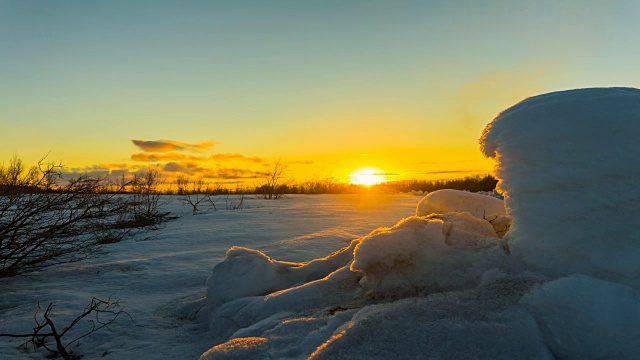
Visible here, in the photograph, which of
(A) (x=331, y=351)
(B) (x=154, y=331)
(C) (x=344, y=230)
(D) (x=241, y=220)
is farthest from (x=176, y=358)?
(D) (x=241, y=220)

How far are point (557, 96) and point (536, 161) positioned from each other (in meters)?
0.37

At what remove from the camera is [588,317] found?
4.01ft

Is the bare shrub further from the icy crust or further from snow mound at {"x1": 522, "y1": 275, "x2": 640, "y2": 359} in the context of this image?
snow mound at {"x1": 522, "y1": 275, "x2": 640, "y2": 359}

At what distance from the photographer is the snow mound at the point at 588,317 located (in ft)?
3.89

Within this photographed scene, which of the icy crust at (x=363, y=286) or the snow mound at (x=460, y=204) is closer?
the icy crust at (x=363, y=286)

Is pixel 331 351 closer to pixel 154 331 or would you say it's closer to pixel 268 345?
pixel 268 345

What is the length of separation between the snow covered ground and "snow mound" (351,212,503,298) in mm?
997

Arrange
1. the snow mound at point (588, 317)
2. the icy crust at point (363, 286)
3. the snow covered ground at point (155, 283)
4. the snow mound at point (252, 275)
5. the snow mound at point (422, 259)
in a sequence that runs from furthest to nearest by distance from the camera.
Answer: the snow mound at point (252, 275) → the snow covered ground at point (155, 283) → the snow mound at point (422, 259) → the icy crust at point (363, 286) → the snow mound at point (588, 317)

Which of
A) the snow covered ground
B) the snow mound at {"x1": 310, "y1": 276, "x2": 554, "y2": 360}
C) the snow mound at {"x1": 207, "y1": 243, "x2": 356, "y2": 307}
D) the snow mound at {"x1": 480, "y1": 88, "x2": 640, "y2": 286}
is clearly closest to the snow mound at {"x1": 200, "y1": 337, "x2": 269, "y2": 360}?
the snow mound at {"x1": 310, "y1": 276, "x2": 554, "y2": 360}

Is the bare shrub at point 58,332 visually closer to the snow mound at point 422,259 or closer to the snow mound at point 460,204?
the snow mound at point 422,259

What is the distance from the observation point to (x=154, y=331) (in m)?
2.31

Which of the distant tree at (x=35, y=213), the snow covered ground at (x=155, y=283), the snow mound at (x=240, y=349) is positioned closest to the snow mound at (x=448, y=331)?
the snow mound at (x=240, y=349)

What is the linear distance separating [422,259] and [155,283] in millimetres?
2470

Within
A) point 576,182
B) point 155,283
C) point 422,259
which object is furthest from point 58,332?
point 576,182
